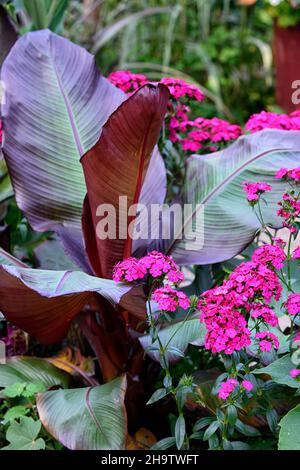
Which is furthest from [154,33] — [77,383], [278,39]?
[77,383]

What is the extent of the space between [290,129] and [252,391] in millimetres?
901

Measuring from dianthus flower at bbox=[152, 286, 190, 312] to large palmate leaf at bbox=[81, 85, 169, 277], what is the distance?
A: 395 mm

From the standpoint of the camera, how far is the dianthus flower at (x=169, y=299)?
4.10ft

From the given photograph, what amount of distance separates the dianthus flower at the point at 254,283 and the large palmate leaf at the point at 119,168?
418 mm

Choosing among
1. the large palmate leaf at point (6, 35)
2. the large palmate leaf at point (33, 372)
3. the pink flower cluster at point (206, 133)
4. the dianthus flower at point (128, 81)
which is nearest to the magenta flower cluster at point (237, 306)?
the large palmate leaf at point (33, 372)

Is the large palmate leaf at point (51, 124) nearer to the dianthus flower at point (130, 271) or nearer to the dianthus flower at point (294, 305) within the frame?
the dianthus flower at point (130, 271)

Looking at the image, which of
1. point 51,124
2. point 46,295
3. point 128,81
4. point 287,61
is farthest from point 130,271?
point 287,61

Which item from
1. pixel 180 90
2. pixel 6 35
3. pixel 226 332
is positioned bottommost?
pixel 226 332

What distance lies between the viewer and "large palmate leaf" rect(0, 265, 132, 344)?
1354mm

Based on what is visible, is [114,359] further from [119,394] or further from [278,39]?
[278,39]

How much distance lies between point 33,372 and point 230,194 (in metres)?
0.68

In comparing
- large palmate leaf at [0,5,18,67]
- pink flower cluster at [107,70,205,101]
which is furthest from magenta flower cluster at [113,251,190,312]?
large palmate leaf at [0,5,18,67]

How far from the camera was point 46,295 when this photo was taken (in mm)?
1324

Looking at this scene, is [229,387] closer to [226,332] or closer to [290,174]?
[226,332]
